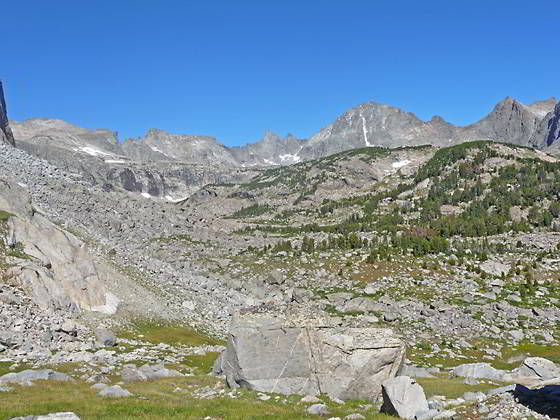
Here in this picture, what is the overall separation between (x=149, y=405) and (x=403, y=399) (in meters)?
11.1

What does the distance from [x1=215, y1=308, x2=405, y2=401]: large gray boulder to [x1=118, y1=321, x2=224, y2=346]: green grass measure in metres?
21.6

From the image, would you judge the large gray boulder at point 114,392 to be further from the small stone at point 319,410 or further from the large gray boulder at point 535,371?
the large gray boulder at point 535,371

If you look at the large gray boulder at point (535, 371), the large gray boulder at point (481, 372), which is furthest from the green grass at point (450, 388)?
the large gray boulder at point (535, 371)

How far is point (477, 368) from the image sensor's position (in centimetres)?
3647

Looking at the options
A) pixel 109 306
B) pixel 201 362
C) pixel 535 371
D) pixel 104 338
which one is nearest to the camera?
pixel 535 371

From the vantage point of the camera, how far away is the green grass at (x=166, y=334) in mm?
47188

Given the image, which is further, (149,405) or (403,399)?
(149,405)

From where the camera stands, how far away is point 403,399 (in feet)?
67.6

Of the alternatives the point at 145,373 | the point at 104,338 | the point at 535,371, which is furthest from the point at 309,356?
the point at 104,338

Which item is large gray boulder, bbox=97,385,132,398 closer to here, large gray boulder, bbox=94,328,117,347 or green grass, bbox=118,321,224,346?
large gray boulder, bbox=94,328,117,347

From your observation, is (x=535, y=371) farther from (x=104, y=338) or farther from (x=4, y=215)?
(x=4, y=215)

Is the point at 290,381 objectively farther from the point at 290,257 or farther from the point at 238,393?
the point at 290,257

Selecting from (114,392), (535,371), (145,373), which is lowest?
(535,371)

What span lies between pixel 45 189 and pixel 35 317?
4512 centimetres
